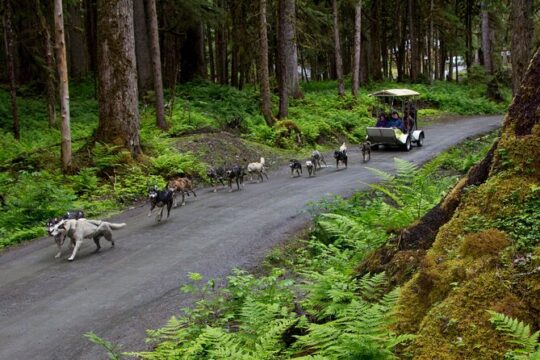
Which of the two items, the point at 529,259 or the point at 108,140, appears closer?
the point at 529,259

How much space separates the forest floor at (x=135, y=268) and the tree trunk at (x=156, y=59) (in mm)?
7439

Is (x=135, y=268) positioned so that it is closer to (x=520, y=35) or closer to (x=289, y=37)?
(x=520, y=35)

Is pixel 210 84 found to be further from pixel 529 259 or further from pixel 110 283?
pixel 529 259

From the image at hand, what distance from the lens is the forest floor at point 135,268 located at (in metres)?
7.16

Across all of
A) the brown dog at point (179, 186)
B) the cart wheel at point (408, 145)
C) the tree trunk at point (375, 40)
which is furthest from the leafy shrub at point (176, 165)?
the tree trunk at point (375, 40)

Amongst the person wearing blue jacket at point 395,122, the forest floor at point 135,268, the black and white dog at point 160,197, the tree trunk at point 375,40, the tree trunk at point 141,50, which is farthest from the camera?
the tree trunk at point 375,40

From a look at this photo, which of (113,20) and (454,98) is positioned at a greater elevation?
(113,20)

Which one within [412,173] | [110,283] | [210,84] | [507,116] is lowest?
[110,283]

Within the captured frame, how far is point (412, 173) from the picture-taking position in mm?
7293

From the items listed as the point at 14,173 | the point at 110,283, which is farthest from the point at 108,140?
the point at 110,283

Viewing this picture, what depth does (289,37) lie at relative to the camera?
1186 inches

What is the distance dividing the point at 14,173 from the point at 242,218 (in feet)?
28.9

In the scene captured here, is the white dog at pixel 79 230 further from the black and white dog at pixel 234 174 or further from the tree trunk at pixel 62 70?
the tree trunk at pixel 62 70

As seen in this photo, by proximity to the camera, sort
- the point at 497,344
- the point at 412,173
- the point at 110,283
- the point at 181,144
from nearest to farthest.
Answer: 1. the point at 497,344
2. the point at 412,173
3. the point at 110,283
4. the point at 181,144
